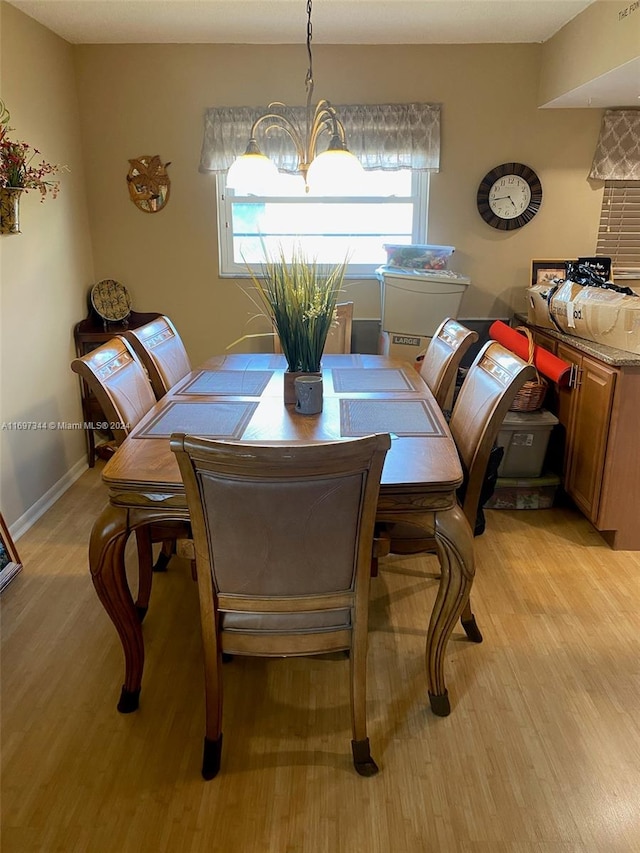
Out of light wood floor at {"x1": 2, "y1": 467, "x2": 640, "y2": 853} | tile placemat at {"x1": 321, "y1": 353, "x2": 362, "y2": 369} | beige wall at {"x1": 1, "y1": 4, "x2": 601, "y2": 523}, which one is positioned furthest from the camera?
beige wall at {"x1": 1, "y1": 4, "x2": 601, "y2": 523}

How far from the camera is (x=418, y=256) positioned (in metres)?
3.55

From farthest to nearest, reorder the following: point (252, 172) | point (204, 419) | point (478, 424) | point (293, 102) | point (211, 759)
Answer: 1. point (293, 102)
2. point (252, 172)
3. point (204, 419)
4. point (478, 424)
5. point (211, 759)

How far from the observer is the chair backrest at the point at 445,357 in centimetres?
238

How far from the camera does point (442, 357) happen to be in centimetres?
253

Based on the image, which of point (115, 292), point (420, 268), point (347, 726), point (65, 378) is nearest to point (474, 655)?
point (347, 726)

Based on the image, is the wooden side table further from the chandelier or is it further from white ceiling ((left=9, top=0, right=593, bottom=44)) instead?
the chandelier

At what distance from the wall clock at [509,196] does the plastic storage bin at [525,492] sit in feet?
5.38

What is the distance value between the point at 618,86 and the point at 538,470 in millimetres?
1960

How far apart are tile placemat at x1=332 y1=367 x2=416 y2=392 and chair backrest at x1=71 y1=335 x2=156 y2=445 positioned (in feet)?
2.48

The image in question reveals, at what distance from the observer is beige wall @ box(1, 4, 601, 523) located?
333 cm

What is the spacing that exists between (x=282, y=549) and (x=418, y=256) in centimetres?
260

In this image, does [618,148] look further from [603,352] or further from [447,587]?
[447,587]

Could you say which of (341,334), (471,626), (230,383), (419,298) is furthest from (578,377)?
(230,383)

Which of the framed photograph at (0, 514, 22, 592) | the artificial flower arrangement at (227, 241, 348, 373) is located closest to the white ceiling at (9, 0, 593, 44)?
the artificial flower arrangement at (227, 241, 348, 373)
